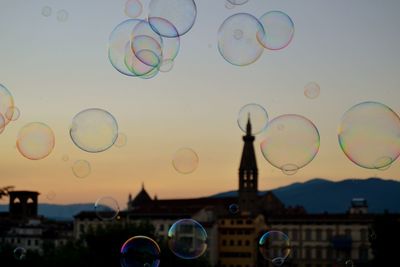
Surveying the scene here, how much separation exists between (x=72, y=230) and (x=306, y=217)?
28906 millimetres

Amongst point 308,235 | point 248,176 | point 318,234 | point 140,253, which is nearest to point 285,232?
point 308,235

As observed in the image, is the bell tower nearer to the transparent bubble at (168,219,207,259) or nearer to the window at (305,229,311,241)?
the window at (305,229,311,241)

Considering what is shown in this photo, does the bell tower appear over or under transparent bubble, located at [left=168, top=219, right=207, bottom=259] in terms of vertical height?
over

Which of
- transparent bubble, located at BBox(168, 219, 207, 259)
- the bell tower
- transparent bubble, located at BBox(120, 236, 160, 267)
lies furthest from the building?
transparent bubble, located at BBox(120, 236, 160, 267)

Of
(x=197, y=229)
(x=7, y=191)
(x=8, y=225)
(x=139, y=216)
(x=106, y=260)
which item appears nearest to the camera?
(x=7, y=191)

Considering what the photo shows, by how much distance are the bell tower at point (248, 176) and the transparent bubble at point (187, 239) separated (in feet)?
235

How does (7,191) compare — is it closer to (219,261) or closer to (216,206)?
(219,261)

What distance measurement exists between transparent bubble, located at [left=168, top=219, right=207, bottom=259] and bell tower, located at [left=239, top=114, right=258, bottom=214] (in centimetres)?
7155

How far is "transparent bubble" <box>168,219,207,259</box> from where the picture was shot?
20.7 meters

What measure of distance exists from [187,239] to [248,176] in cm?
7372

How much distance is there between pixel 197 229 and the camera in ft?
68.1

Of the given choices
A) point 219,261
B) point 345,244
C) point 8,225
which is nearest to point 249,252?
point 219,261

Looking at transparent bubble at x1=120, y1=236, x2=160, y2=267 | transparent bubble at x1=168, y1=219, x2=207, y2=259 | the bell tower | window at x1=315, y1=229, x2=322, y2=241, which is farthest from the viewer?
the bell tower

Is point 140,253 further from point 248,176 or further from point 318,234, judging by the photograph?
point 248,176
